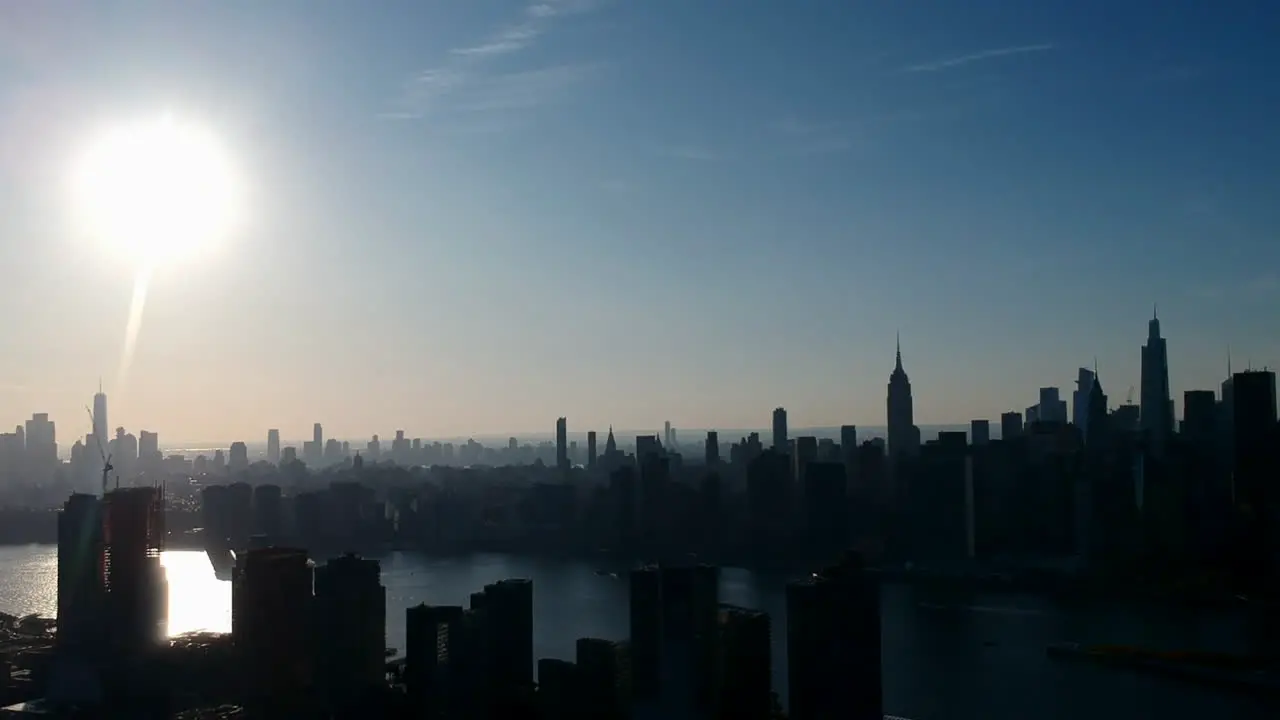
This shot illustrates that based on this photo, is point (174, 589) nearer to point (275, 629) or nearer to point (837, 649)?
point (275, 629)

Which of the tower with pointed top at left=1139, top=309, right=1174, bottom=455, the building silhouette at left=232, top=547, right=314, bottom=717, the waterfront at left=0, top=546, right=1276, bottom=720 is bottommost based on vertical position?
the waterfront at left=0, top=546, right=1276, bottom=720

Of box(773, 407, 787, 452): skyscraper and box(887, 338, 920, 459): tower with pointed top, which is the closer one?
box(887, 338, 920, 459): tower with pointed top

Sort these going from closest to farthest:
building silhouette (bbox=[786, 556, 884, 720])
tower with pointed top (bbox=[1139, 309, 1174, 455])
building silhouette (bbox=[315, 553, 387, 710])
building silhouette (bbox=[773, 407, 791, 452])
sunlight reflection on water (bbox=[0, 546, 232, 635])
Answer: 1. building silhouette (bbox=[786, 556, 884, 720])
2. building silhouette (bbox=[315, 553, 387, 710])
3. sunlight reflection on water (bbox=[0, 546, 232, 635])
4. tower with pointed top (bbox=[1139, 309, 1174, 455])
5. building silhouette (bbox=[773, 407, 791, 452])

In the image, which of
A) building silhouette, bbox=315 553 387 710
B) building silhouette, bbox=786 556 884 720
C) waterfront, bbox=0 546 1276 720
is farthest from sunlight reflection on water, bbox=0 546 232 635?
building silhouette, bbox=786 556 884 720

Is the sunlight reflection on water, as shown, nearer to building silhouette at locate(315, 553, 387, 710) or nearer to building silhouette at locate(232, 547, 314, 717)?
building silhouette at locate(232, 547, 314, 717)

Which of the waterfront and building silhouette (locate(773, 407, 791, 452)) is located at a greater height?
building silhouette (locate(773, 407, 791, 452))
